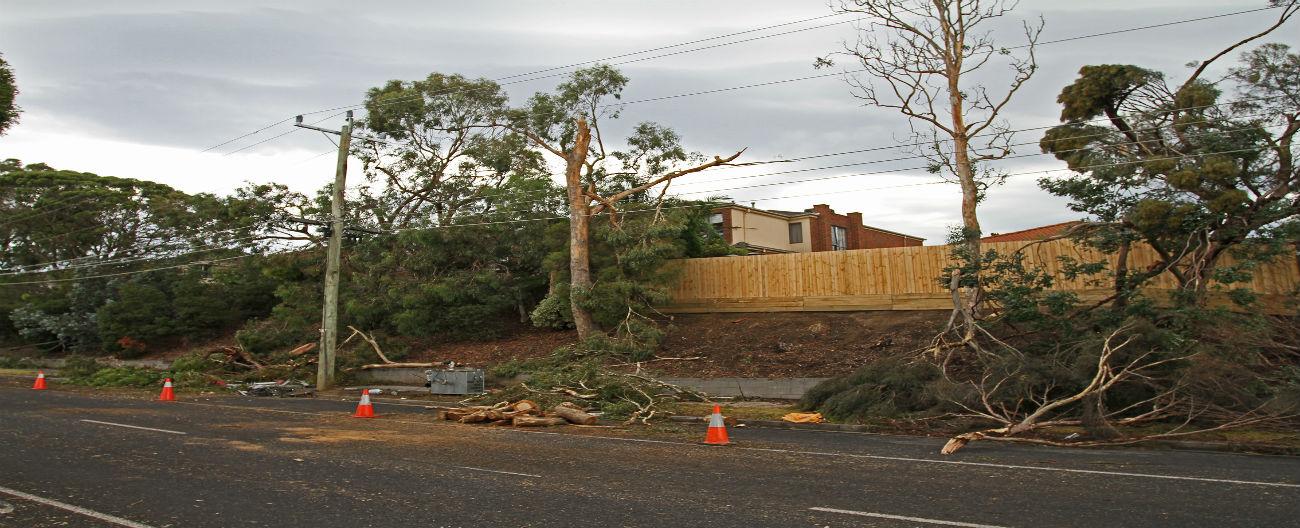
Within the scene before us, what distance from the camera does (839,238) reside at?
48.8 meters

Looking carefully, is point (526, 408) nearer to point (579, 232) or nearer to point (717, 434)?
point (717, 434)

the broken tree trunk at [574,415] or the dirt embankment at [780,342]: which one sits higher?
the dirt embankment at [780,342]

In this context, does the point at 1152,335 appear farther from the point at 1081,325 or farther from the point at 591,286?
the point at 591,286

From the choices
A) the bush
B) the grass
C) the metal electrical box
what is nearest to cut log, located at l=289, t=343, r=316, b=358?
the metal electrical box

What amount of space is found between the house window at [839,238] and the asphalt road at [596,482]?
35.4m

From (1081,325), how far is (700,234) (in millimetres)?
14808

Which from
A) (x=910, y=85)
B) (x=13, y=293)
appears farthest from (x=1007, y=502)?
(x=13, y=293)

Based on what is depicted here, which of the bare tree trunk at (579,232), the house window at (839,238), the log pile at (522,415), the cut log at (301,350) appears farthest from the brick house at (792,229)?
the log pile at (522,415)

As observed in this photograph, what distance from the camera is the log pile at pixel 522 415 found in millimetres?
15133

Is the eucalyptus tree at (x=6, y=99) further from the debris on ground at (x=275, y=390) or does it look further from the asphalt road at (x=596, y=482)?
the debris on ground at (x=275, y=390)

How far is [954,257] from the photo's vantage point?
19.2m

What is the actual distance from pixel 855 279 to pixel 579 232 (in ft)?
28.6

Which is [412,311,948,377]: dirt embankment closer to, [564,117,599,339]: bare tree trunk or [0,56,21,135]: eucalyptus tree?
[564,117,599,339]: bare tree trunk

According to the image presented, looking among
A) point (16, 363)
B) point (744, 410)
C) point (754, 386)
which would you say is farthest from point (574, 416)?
point (16, 363)
